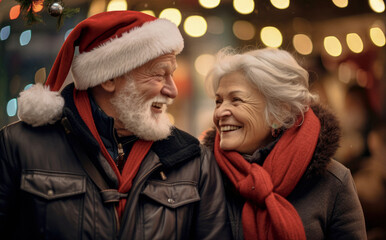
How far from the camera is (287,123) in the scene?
Answer: 8.24 feet

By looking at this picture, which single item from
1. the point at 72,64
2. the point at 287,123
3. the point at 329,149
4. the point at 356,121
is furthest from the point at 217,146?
the point at 356,121

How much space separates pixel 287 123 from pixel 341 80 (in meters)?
1.43

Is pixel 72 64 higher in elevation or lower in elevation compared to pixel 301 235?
higher

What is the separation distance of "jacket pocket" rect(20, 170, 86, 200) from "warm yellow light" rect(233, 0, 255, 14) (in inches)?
82.7

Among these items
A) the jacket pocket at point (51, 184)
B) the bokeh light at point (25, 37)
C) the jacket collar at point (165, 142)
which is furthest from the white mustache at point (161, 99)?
the bokeh light at point (25, 37)

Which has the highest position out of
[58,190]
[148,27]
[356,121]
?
[148,27]

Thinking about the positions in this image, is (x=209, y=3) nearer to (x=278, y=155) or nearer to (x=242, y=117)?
(x=242, y=117)

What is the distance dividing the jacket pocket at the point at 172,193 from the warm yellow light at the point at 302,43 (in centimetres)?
189

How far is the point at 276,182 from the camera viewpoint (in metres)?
2.34

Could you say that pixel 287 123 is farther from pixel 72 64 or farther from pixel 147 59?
pixel 72 64

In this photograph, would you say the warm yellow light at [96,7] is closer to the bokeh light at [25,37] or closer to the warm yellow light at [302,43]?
the bokeh light at [25,37]

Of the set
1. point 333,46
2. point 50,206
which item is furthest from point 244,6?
point 50,206

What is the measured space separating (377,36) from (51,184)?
10.5ft

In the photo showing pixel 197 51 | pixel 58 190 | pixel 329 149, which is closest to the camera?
pixel 58 190
